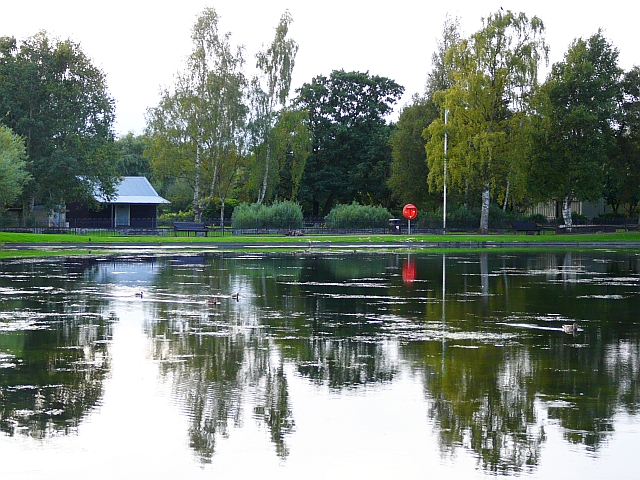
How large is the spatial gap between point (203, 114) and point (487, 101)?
2274cm

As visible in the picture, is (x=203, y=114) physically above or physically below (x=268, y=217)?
above

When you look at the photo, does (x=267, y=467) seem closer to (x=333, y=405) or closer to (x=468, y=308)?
(x=333, y=405)

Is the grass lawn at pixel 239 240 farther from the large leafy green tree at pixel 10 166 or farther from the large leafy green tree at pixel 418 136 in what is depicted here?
the large leafy green tree at pixel 418 136

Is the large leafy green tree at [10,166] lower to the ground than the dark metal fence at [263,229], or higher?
higher

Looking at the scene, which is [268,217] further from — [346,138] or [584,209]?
[584,209]

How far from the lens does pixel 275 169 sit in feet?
261

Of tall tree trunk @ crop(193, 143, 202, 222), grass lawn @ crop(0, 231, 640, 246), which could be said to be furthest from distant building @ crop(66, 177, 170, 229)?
grass lawn @ crop(0, 231, 640, 246)

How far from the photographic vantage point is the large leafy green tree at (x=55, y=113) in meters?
68.2

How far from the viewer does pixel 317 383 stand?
11.8 metres

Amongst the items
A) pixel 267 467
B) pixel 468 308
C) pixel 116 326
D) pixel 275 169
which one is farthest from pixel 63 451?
pixel 275 169

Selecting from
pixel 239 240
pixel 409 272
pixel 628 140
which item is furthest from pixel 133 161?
pixel 409 272

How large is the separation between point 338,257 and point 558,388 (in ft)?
103

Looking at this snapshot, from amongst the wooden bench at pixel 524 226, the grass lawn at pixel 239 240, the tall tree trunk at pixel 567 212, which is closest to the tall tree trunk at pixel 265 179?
the grass lawn at pixel 239 240

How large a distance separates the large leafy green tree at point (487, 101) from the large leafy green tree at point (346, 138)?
842 inches
